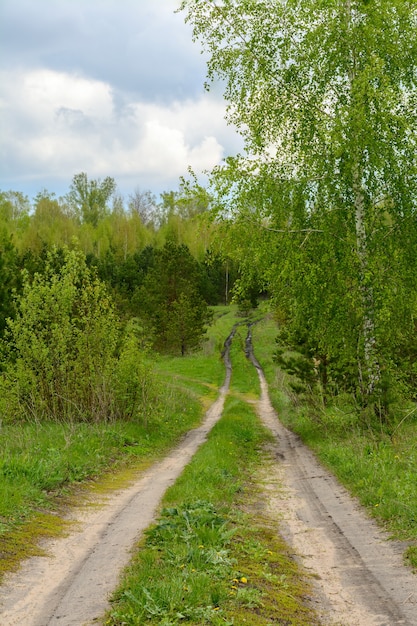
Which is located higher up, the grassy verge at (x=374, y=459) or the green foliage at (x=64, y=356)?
the green foliage at (x=64, y=356)

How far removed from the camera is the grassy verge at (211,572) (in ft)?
17.5

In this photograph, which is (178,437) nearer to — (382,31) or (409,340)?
(409,340)

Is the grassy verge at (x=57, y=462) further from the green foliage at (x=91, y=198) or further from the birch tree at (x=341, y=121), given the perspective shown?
the green foliage at (x=91, y=198)

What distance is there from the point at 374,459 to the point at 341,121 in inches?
320

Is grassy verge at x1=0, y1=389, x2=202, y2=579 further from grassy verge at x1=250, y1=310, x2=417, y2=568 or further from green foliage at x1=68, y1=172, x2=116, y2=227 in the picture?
green foliage at x1=68, y1=172, x2=116, y2=227

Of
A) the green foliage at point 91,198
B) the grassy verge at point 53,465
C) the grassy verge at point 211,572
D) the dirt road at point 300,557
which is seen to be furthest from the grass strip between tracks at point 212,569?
the green foliage at point 91,198

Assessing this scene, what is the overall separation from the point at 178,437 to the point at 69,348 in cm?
573

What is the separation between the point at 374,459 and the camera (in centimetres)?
1273

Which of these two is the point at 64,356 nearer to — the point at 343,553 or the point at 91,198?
the point at 343,553

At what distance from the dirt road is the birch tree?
542 centimetres

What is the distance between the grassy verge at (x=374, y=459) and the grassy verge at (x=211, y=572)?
1859mm

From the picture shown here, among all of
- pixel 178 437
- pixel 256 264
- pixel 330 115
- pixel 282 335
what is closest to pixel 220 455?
pixel 256 264

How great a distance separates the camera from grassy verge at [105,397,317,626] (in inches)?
210

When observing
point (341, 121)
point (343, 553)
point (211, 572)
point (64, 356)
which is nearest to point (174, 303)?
point (64, 356)
